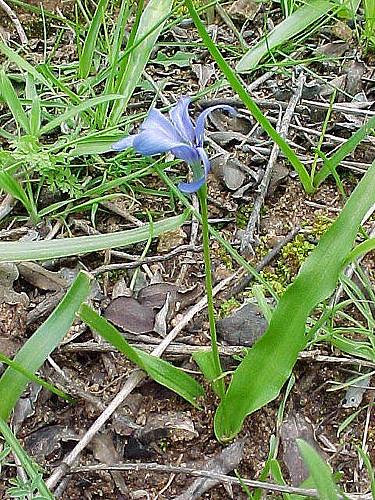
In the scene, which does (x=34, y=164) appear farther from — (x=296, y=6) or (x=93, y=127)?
(x=296, y=6)

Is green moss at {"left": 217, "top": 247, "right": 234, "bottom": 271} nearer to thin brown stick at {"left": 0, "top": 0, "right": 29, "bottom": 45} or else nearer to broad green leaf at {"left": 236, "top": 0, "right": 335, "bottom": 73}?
broad green leaf at {"left": 236, "top": 0, "right": 335, "bottom": 73}

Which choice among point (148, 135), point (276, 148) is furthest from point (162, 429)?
point (276, 148)

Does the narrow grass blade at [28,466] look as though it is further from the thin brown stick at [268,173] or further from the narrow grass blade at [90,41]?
the narrow grass blade at [90,41]

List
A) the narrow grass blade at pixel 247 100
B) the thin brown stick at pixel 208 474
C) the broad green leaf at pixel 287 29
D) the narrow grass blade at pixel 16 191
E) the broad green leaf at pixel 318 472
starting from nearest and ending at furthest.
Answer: the broad green leaf at pixel 318 472 < the thin brown stick at pixel 208 474 < the narrow grass blade at pixel 247 100 < the narrow grass blade at pixel 16 191 < the broad green leaf at pixel 287 29

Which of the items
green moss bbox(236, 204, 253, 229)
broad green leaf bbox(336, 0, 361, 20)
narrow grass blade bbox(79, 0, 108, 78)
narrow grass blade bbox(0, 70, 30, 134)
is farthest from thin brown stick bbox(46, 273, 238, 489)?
broad green leaf bbox(336, 0, 361, 20)

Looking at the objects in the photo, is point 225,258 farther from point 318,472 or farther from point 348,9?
point 348,9

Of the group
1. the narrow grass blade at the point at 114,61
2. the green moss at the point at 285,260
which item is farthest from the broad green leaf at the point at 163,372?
the narrow grass blade at the point at 114,61
